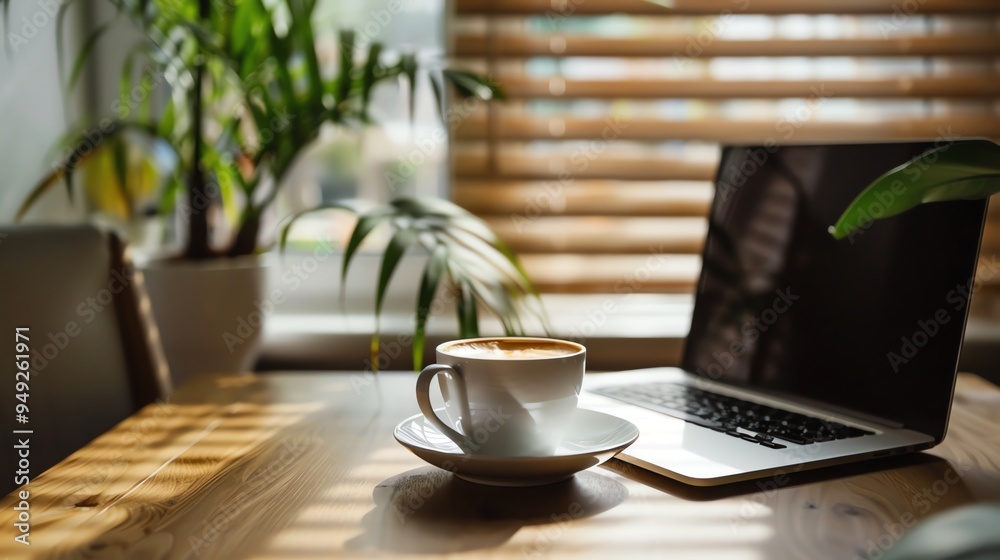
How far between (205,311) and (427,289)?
42 centimetres

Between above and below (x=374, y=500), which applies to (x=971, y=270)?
above

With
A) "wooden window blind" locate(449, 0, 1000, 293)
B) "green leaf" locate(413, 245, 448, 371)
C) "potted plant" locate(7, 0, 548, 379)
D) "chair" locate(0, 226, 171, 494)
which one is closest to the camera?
"chair" locate(0, 226, 171, 494)

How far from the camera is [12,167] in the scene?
1295 millimetres

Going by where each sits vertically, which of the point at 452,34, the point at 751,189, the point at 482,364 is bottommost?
the point at 482,364

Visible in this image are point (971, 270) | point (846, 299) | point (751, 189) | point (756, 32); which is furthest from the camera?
point (756, 32)

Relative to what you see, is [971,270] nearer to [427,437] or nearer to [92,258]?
[427,437]

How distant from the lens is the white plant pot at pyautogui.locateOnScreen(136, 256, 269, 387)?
126 cm

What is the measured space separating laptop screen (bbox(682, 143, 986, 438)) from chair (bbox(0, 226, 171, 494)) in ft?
2.14

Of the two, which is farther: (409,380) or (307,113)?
(307,113)

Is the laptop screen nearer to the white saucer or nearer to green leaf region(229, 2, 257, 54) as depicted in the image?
the white saucer

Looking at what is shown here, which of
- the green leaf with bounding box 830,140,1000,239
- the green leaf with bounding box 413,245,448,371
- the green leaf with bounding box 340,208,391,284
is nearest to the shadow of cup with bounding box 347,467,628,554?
the green leaf with bounding box 830,140,1000,239

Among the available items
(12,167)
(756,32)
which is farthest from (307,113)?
(756,32)

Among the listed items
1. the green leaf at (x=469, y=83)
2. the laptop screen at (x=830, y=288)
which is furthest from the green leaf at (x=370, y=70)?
the laptop screen at (x=830, y=288)

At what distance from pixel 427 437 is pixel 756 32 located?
3.64ft
